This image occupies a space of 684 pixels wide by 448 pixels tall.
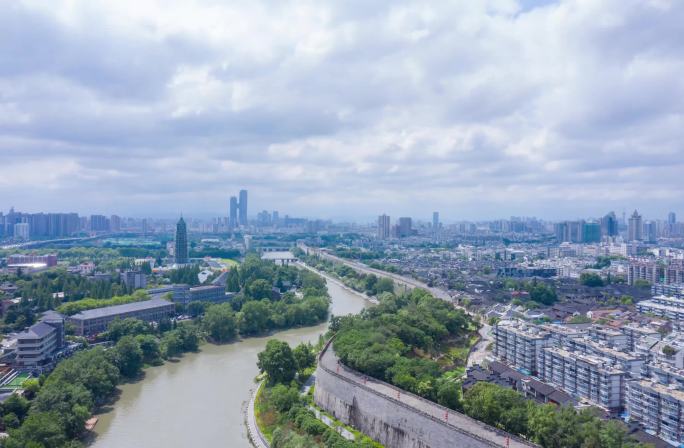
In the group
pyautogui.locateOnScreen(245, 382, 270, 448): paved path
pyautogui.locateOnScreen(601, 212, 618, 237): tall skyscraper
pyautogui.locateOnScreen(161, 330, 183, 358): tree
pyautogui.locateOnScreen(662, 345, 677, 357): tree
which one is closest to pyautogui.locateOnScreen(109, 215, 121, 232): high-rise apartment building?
pyautogui.locateOnScreen(161, 330, 183, 358): tree

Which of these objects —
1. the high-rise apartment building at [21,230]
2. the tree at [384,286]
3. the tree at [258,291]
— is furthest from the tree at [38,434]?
the high-rise apartment building at [21,230]

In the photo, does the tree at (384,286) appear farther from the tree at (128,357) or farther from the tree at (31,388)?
the tree at (31,388)

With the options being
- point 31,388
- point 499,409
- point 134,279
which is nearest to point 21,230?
point 134,279

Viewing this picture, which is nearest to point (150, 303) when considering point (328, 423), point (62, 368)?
point (62, 368)

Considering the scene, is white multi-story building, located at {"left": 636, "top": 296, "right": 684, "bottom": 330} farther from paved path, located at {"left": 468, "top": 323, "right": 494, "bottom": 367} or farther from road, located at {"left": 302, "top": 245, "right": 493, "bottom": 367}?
road, located at {"left": 302, "top": 245, "right": 493, "bottom": 367}

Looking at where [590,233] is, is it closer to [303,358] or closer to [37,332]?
[303,358]

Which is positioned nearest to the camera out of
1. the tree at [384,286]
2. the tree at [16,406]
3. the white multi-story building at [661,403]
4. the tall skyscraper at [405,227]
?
the white multi-story building at [661,403]

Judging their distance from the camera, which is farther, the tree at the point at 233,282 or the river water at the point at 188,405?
the tree at the point at 233,282
